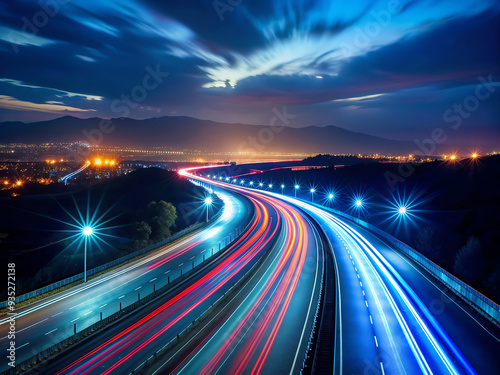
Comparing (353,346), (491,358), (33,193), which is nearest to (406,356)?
(353,346)

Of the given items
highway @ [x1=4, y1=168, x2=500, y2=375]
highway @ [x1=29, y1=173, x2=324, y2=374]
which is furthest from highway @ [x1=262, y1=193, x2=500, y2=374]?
highway @ [x1=29, y1=173, x2=324, y2=374]

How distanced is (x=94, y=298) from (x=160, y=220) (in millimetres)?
29620

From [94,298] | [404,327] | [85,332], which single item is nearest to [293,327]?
[404,327]

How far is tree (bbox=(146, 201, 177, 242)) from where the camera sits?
5000cm

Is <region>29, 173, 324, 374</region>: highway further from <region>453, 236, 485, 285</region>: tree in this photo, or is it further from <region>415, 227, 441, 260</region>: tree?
<region>415, 227, 441, 260</region>: tree

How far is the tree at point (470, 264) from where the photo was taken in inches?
1334

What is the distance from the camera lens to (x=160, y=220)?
51.7 metres

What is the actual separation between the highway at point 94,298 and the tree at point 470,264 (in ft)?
96.2

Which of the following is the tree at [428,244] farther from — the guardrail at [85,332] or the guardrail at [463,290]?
the guardrail at [85,332]

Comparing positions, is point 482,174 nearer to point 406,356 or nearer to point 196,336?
point 406,356

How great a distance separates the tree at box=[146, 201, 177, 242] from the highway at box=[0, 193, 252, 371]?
40.9 ft

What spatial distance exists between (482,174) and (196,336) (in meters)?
86.0

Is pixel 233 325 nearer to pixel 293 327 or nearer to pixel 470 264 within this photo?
pixel 293 327

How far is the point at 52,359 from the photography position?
14680 mm
